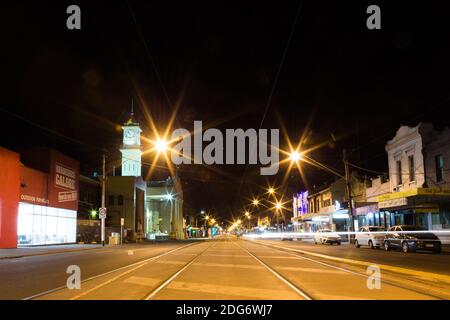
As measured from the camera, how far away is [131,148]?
91125 millimetres

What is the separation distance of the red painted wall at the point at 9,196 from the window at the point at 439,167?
2980 centimetres

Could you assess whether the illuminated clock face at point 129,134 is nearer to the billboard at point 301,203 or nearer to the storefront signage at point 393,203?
the billboard at point 301,203

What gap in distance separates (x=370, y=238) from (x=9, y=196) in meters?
24.9

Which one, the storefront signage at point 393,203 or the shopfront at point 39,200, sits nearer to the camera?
the shopfront at point 39,200

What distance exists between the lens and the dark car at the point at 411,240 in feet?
94.0

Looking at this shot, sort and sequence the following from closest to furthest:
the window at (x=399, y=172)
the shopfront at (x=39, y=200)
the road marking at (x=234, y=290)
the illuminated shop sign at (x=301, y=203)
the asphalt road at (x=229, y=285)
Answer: the road marking at (x=234, y=290)
the asphalt road at (x=229, y=285)
the shopfront at (x=39, y=200)
the window at (x=399, y=172)
the illuminated shop sign at (x=301, y=203)

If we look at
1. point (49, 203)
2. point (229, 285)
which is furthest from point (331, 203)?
point (229, 285)

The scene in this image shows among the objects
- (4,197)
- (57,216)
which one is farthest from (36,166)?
(4,197)

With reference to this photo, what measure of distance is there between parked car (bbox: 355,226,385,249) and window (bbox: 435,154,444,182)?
543 cm

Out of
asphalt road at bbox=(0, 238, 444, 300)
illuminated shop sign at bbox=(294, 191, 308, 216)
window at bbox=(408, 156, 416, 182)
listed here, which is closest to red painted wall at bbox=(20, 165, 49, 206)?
asphalt road at bbox=(0, 238, 444, 300)

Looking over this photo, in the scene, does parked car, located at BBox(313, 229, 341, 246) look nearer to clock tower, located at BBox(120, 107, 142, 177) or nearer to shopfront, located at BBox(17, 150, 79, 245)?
shopfront, located at BBox(17, 150, 79, 245)

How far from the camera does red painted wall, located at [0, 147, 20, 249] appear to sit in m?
34.9
